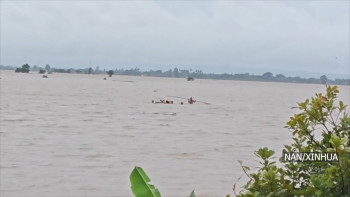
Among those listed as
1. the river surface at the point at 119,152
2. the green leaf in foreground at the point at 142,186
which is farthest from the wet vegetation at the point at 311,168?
the river surface at the point at 119,152

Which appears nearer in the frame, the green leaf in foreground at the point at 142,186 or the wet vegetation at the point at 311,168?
the green leaf in foreground at the point at 142,186

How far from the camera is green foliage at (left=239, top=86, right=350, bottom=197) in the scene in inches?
113

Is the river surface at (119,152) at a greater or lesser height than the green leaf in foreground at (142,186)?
lesser

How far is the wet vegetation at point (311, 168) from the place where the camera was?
9.42ft

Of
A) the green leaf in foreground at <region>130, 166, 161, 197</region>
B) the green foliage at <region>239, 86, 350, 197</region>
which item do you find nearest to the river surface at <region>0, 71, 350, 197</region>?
the green foliage at <region>239, 86, 350, 197</region>

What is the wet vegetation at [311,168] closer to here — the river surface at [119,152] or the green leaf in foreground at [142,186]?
the green leaf in foreground at [142,186]

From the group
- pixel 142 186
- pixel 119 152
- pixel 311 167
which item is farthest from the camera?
pixel 119 152

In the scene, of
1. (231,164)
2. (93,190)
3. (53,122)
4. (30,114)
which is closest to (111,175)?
(93,190)

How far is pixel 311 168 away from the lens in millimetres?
3240

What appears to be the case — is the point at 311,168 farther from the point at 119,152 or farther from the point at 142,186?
the point at 119,152

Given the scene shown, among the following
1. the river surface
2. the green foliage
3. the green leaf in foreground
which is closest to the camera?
the green leaf in foreground

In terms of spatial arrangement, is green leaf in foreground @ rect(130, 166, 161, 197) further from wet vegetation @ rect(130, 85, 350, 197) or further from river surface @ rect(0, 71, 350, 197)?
river surface @ rect(0, 71, 350, 197)

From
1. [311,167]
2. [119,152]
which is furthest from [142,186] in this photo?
[119,152]

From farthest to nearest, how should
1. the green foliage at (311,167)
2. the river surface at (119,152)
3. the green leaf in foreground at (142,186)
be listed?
the river surface at (119,152) → the green foliage at (311,167) → the green leaf in foreground at (142,186)
